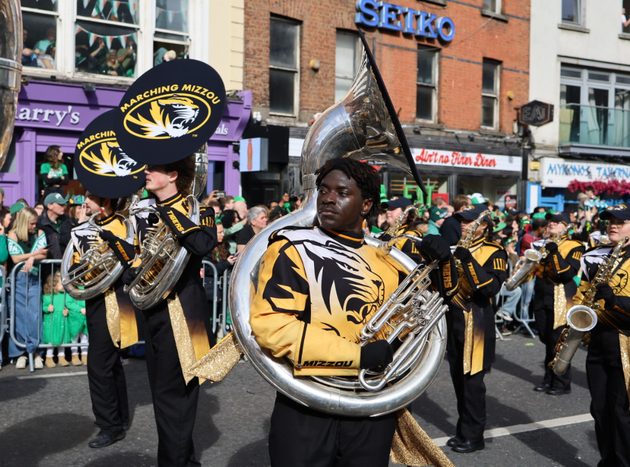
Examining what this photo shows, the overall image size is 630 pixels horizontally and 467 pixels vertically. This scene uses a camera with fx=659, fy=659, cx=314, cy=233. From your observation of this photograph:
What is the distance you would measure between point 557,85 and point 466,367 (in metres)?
16.1

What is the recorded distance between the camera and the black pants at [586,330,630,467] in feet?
13.6

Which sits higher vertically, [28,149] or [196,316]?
[28,149]

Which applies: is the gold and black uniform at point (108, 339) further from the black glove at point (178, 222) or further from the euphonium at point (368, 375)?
the euphonium at point (368, 375)

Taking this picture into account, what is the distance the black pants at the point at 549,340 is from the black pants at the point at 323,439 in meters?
4.68

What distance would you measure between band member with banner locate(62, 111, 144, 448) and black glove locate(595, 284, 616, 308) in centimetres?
332

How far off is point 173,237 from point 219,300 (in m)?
4.72

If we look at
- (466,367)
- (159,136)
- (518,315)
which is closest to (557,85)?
(518,315)

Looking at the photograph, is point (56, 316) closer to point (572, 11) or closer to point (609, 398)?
point (609, 398)

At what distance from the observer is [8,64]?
1.79 metres

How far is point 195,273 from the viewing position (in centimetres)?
414

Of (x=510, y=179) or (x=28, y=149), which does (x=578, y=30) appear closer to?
(x=510, y=179)

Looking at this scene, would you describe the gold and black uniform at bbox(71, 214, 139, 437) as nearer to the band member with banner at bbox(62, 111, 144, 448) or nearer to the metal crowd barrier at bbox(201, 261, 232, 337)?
the band member with banner at bbox(62, 111, 144, 448)

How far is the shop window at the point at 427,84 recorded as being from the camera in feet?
54.5

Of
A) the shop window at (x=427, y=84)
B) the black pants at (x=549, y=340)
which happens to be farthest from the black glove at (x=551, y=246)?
the shop window at (x=427, y=84)
